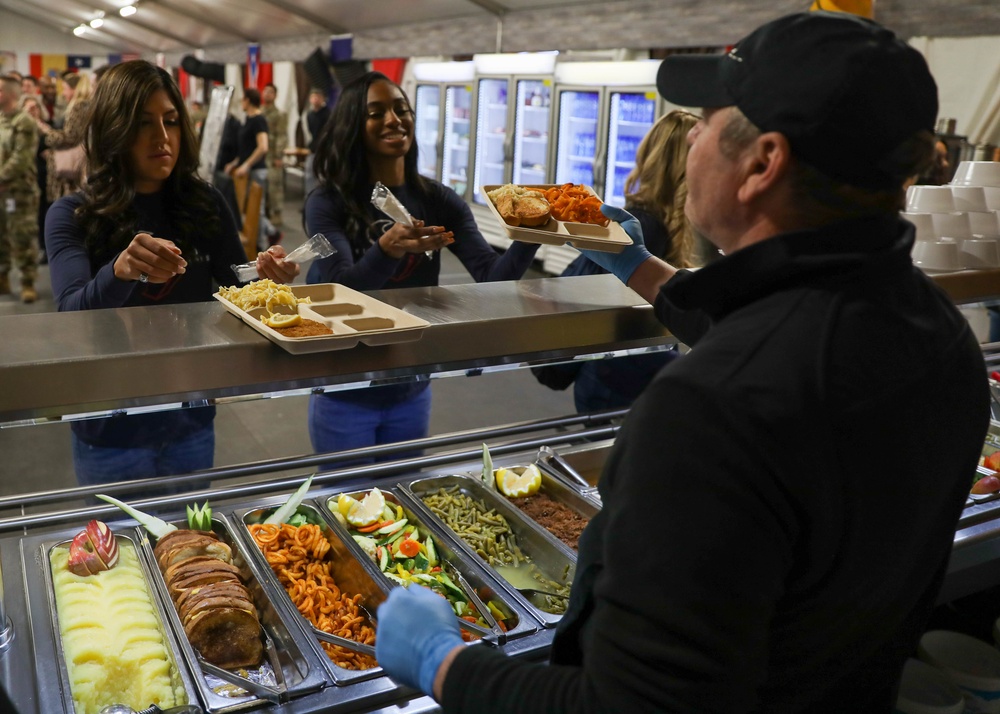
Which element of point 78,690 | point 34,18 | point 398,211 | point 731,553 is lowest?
point 78,690

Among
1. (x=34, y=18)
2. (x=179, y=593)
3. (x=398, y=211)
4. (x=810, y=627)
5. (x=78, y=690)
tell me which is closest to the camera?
(x=810, y=627)

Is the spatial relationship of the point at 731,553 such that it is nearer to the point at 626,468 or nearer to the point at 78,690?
the point at 626,468

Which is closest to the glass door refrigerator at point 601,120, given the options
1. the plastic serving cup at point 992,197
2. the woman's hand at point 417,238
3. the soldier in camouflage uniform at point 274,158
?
the soldier in camouflage uniform at point 274,158

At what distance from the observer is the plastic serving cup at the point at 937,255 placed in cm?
256

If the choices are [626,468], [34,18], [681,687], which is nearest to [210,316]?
[626,468]

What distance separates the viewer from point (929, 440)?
978 millimetres

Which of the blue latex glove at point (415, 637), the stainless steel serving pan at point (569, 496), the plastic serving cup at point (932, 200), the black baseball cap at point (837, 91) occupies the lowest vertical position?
the stainless steel serving pan at point (569, 496)

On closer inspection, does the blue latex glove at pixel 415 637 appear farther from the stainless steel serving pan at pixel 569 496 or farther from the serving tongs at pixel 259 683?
the stainless steel serving pan at pixel 569 496

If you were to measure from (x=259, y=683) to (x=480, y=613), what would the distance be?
484 millimetres

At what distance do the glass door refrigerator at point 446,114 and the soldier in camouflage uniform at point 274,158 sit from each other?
1.90m

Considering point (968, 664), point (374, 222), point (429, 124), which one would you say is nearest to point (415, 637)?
point (968, 664)

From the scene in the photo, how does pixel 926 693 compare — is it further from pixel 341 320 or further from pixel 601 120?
pixel 601 120

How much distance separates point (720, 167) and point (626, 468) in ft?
1.25

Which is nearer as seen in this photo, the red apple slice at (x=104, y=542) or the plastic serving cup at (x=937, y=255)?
the red apple slice at (x=104, y=542)
